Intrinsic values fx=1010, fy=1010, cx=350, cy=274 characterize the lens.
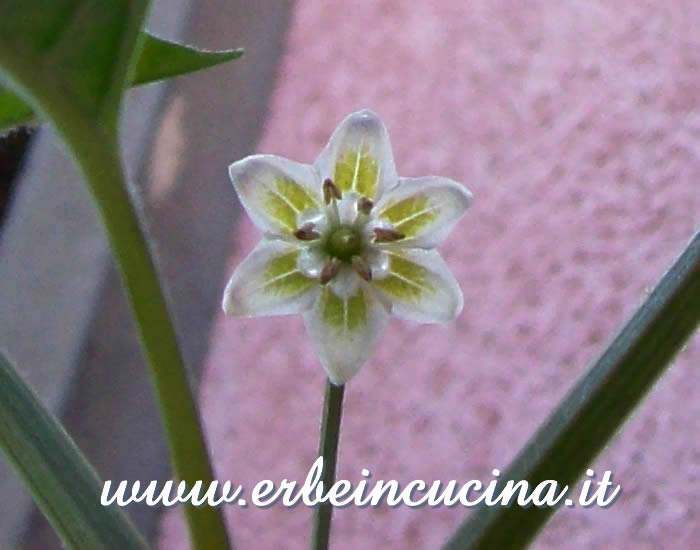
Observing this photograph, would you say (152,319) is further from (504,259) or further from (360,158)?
(504,259)

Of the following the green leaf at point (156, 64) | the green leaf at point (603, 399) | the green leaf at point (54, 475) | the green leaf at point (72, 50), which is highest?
the green leaf at point (72, 50)

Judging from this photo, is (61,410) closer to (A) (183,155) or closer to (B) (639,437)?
(A) (183,155)

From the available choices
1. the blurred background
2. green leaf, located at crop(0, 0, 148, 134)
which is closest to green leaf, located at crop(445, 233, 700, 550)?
green leaf, located at crop(0, 0, 148, 134)

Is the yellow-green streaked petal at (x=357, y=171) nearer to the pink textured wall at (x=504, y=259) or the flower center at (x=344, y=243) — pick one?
the flower center at (x=344, y=243)

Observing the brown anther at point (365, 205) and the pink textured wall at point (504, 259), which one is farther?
the pink textured wall at point (504, 259)

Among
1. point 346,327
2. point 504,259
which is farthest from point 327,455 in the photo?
point 504,259


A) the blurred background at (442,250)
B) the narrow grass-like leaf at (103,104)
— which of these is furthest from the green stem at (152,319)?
the blurred background at (442,250)

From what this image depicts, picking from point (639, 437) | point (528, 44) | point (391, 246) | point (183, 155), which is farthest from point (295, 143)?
point (391, 246)
